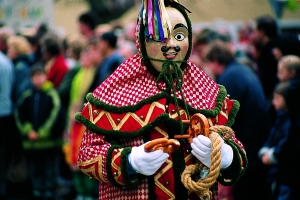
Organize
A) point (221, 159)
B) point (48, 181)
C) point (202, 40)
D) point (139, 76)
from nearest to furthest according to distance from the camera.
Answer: point (221, 159)
point (139, 76)
point (48, 181)
point (202, 40)

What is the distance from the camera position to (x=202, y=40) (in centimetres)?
951

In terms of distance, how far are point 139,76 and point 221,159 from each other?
0.69 m

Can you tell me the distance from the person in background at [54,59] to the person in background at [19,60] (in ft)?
1.07

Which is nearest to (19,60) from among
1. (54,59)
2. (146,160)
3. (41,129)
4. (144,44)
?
(54,59)

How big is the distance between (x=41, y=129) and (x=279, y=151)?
3.59m

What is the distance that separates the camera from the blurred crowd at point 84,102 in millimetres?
6406

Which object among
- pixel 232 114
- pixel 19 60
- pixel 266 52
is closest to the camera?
pixel 232 114

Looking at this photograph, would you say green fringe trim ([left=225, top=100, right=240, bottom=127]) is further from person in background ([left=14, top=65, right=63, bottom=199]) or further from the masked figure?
person in background ([left=14, top=65, right=63, bottom=199])

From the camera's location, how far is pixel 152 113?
4016 mm

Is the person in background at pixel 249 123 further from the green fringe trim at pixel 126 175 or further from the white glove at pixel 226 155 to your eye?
the green fringe trim at pixel 126 175

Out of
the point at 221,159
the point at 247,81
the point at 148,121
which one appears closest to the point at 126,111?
the point at 148,121

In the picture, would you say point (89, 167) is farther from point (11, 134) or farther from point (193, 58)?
point (11, 134)

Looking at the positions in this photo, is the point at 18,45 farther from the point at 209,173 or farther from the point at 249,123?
the point at 209,173

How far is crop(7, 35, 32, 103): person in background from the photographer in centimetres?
962
